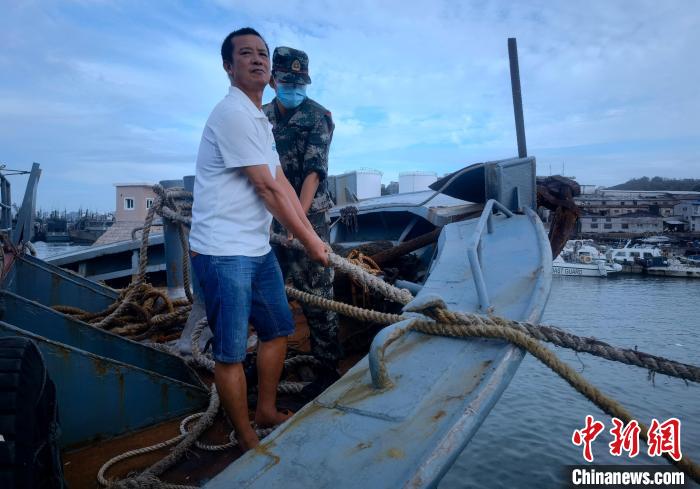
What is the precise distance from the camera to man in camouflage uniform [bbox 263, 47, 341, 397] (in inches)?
→ 111

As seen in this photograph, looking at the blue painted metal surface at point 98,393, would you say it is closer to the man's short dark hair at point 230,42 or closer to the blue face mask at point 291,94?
the man's short dark hair at point 230,42

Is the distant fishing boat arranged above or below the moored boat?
below

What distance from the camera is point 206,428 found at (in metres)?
2.43

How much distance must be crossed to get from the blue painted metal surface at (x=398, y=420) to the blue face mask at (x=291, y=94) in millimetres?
1566

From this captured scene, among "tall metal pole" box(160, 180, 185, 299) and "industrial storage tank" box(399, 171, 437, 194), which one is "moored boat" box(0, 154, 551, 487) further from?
"industrial storage tank" box(399, 171, 437, 194)

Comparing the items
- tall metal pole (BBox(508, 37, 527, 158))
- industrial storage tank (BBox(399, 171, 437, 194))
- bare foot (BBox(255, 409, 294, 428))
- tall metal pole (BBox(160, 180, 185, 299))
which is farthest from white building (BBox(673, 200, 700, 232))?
bare foot (BBox(255, 409, 294, 428))

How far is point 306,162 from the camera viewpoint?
2871 mm

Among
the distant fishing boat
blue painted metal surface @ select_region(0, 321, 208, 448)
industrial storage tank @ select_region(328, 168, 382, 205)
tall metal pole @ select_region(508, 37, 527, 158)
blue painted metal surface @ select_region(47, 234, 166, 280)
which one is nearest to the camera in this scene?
blue painted metal surface @ select_region(0, 321, 208, 448)

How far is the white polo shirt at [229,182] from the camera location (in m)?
1.92

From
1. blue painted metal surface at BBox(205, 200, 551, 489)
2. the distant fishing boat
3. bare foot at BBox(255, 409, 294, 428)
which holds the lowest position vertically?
the distant fishing boat

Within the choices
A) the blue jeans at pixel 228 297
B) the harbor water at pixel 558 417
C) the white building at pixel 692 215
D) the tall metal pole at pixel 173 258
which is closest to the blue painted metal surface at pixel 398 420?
the blue jeans at pixel 228 297

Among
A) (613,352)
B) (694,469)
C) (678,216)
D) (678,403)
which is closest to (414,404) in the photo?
(613,352)

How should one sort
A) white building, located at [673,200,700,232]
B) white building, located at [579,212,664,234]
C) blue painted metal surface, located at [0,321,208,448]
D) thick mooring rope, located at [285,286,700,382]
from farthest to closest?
white building, located at [579,212,664,234] → white building, located at [673,200,700,232] → blue painted metal surface, located at [0,321,208,448] → thick mooring rope, located at [285,286,700,382]

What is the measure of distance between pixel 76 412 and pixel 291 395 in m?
1.10
